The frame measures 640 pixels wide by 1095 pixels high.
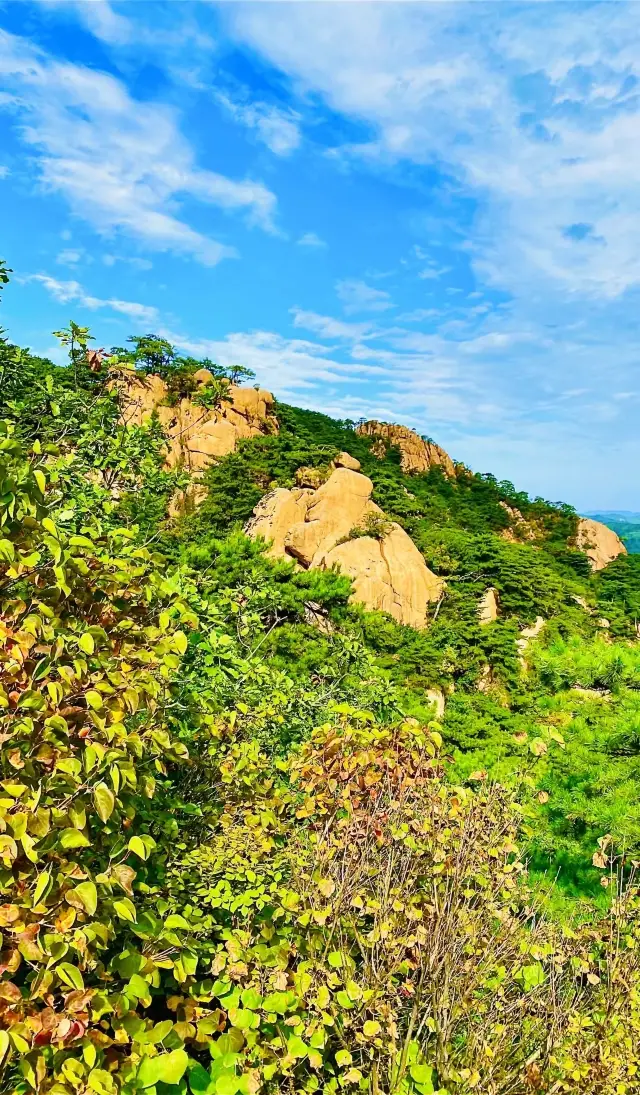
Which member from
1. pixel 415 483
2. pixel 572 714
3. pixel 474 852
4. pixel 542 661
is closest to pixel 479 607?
pixel 542 661

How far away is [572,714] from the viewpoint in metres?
12.1

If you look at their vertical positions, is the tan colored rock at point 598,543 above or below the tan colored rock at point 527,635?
above

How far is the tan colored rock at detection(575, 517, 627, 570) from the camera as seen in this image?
2689cm

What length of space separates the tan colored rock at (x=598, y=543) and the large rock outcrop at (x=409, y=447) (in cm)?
677

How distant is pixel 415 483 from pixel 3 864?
26.3 m

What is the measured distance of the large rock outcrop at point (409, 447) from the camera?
1177 inches

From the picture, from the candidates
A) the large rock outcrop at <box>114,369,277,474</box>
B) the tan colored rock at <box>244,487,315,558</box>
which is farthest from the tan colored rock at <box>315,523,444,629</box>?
Result: the large rock outcrop at <box>114,369,277,474</box>

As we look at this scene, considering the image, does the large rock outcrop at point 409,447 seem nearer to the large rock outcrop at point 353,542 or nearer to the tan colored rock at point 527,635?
the large rock outcrop at point 353,542

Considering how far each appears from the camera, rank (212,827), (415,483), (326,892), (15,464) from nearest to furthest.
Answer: (15,464) → (326,892) → (212,827) → (415,483)

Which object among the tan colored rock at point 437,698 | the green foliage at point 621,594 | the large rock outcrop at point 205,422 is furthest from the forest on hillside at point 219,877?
the large rock outcrop at point 205,422

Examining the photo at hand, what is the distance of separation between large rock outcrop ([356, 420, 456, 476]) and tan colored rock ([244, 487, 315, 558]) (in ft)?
39.9

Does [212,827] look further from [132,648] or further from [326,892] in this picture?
[132,648]

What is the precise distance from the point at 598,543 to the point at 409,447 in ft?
32.0

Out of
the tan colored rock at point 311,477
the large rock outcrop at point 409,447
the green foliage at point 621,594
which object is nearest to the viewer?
the green foliage at point 621,594
